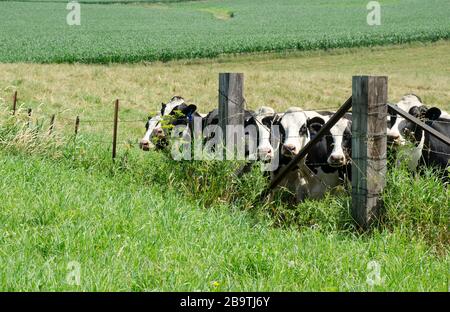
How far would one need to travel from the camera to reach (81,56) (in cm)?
3759

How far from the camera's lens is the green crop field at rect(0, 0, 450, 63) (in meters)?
40.3

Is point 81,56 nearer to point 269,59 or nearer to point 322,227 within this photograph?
point 269,59

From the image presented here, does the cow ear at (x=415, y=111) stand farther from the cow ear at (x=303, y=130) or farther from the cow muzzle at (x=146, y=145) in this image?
the cow muzzle at (x=146, y=145)

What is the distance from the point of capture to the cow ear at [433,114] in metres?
8.78

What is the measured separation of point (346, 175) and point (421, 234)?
1.56 meters

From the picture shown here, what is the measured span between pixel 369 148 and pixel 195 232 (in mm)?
1851

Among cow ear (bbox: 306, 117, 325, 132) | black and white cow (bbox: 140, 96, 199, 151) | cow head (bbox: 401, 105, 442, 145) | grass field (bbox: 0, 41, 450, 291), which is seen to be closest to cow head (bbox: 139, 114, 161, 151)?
black and white cow (bbox: 140, 96, 199, 151)

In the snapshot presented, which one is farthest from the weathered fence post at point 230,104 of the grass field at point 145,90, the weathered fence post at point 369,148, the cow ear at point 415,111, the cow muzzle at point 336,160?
the grass field at point 145,90

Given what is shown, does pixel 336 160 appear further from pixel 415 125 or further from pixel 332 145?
pixel 415 125

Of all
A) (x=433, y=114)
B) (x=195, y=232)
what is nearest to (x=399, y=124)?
(x=433, y=114)

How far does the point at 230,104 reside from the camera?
865 cm

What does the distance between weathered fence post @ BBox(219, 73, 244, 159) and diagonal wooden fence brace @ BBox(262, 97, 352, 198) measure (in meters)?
0.73

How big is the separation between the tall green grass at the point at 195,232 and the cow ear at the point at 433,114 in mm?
1307

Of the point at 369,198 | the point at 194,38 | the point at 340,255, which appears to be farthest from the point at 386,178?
the point at 194,38
